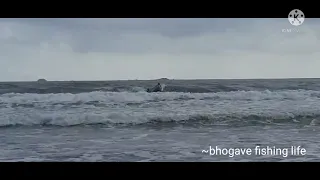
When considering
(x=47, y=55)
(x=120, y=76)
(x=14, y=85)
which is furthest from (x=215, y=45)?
(x=14, y=85)

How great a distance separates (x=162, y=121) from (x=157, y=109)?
118mm

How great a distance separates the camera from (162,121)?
2834 millimetres

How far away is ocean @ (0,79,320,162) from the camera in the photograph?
253 cm

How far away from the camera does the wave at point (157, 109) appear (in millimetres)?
2748

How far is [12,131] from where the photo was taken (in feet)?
8.90

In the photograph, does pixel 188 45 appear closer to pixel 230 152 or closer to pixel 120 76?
pixel 120 76

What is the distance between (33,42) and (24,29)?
110 millimetres
